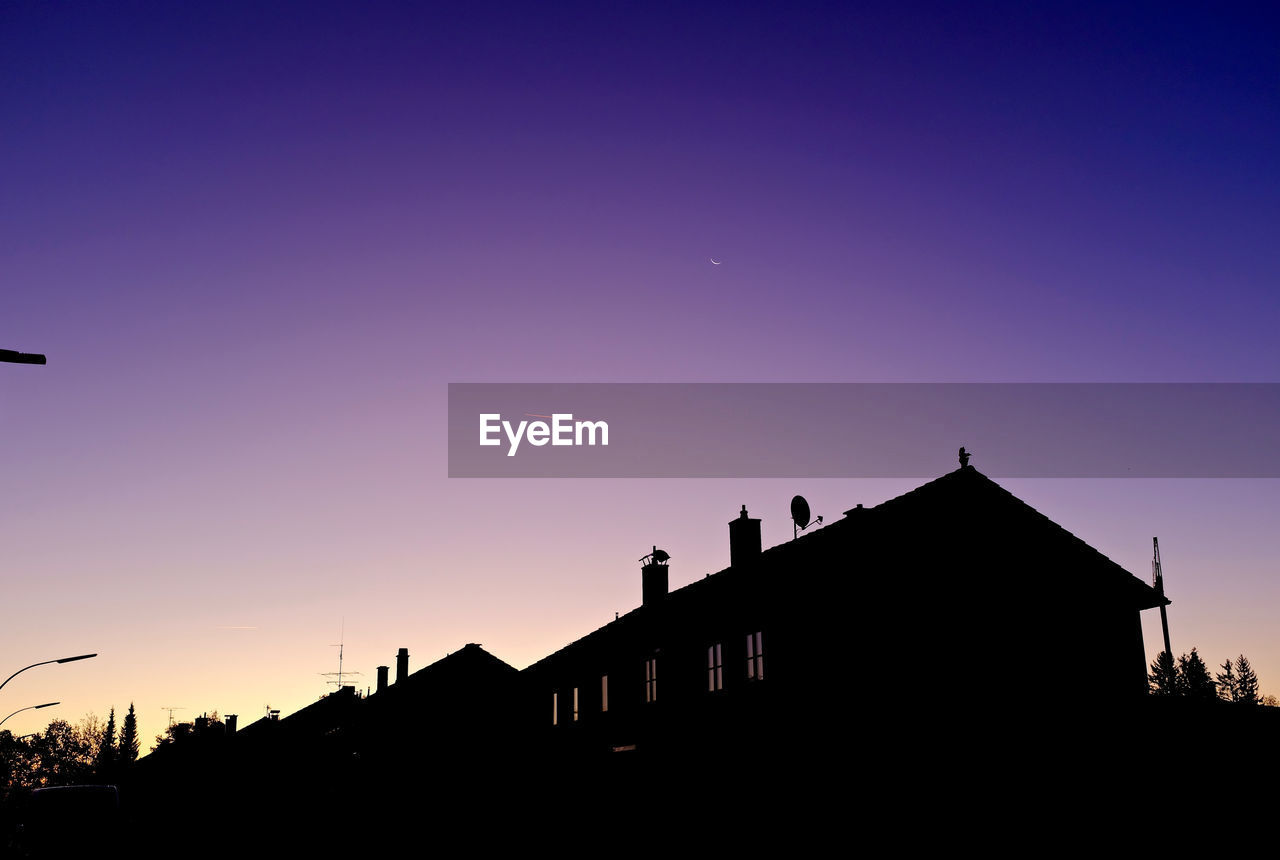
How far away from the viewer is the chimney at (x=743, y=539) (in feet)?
101

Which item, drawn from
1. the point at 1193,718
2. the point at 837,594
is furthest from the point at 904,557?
the point at 1193,718

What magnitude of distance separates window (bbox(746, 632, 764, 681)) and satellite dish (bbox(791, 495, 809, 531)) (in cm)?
459

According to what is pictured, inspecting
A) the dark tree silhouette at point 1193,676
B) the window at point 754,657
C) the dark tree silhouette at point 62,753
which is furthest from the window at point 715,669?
the dark tree silhouette at point 62,753

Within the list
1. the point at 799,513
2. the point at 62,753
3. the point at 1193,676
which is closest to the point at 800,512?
the point at 799,513

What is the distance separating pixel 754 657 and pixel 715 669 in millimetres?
2056

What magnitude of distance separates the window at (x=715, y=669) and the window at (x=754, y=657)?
1.32 meters

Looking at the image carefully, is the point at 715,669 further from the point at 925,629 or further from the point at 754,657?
the point at 925,629

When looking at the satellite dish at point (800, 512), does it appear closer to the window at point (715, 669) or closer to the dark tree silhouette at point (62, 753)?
the window at point (715, 669)

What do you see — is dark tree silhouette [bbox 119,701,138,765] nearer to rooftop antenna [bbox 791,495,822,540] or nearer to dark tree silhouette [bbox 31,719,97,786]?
dark tree silhouette [bbox 31,719,97,786]

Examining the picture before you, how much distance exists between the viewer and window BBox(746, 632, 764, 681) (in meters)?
27.5

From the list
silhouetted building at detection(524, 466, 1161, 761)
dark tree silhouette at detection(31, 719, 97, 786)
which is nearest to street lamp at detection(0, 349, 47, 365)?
silhouetted building at detection(524, 466, 1161, 761)

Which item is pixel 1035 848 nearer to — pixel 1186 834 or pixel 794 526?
pixel 1186 834

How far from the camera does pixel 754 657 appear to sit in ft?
91.6

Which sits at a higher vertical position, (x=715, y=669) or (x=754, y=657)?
(x=754, y=657)
